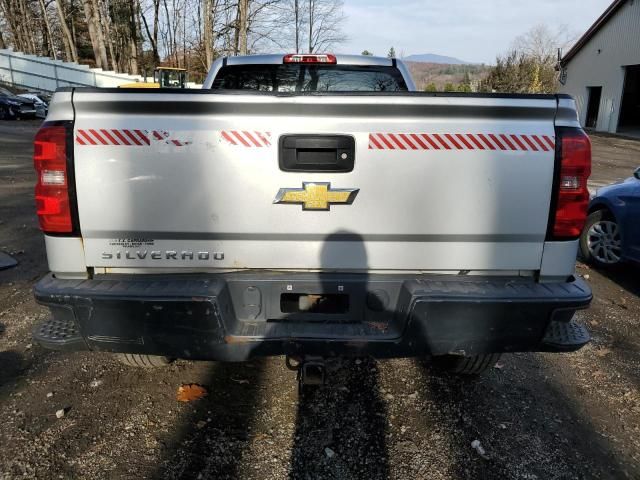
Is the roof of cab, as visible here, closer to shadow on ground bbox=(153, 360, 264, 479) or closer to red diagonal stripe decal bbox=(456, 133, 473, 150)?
red diagonal stripe decal bbox=(456, 133, 473, 150)

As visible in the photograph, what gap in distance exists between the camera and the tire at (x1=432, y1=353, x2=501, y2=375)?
121 inches

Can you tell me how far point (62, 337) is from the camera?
2.43 meters

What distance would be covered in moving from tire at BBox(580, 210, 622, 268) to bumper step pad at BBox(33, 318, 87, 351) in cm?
547

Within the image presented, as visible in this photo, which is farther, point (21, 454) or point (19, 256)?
point (19, 256)

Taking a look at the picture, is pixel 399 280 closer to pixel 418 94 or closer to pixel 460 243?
pixel 460 243

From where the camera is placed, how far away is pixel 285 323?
2498 mm

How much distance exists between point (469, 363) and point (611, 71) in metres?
34.8

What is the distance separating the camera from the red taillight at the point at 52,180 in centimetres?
228

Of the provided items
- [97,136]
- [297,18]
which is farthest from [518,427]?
[297,18]

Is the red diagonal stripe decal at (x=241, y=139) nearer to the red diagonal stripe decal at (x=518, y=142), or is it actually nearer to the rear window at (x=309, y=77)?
the red diagonal stripe decal at (x=518, y=142)

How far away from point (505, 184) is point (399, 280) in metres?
0.68

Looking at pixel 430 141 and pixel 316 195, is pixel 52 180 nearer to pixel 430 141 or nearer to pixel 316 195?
pixel 316 195

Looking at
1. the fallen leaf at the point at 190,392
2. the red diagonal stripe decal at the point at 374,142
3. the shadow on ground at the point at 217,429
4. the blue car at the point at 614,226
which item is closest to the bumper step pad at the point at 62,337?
the shadow on ground at the point at 217,429

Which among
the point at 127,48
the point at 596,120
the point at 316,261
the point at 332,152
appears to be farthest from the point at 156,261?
the point at 127,48
